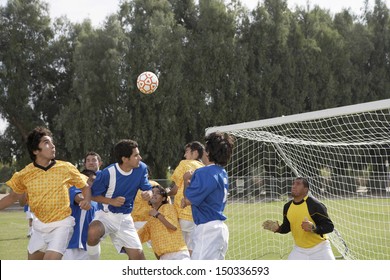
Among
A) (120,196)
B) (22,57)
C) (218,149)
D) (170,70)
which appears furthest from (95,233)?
(22,57)

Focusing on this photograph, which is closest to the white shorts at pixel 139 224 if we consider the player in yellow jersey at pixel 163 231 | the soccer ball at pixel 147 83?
the player in yellow jersey at pixel 163 231

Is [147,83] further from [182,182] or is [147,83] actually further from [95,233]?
[95,233]

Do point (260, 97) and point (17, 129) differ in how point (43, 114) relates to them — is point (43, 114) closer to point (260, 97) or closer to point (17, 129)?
point (17, 129)

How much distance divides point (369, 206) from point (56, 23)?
18484 millimetres

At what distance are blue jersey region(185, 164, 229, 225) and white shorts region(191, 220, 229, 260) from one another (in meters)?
0.06

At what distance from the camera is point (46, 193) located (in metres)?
5.49

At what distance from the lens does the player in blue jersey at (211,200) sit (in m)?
5.09

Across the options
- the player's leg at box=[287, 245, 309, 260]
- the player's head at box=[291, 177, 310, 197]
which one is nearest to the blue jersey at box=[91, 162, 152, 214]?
the player's head at box=[291, 177, 310, 197]

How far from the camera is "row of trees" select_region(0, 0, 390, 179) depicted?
28750 millimetres

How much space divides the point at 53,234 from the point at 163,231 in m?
1.43

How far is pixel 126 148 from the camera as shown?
19.3 feet

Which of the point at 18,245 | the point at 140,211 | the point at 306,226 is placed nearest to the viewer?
the point at 306,226

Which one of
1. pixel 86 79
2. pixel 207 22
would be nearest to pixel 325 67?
pixel 207 22

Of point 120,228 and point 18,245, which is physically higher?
point 120,228
